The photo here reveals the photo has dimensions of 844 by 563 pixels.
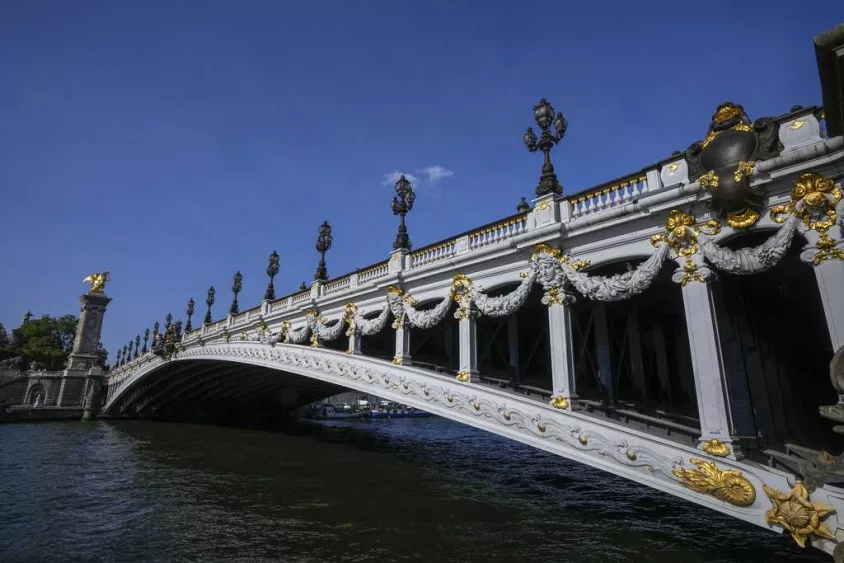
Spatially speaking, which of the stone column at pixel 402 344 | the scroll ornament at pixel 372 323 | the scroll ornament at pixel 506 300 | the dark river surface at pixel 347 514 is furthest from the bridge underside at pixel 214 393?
the scroll ornament at pixel 506 300

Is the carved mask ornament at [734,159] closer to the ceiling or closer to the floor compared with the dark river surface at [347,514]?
closer to the ceiling

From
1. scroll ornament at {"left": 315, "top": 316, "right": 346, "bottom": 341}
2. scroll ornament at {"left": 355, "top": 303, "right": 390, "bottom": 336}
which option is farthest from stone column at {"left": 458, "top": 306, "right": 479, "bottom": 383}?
scroll ornament at {"left": 315, "top": 316, "right": 346, "bottom": 341}

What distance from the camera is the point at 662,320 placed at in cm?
1559

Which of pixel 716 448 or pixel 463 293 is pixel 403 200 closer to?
pixel 463 293

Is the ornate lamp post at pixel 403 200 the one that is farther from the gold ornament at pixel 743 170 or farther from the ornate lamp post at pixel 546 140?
the gold ornament at pixel 743 170

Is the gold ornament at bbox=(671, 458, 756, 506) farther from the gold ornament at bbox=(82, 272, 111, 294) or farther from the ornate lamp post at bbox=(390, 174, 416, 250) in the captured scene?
the gold ornament at bbox=(82, 272, 111, 294)

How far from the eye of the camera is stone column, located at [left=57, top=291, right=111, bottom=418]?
4988 cm

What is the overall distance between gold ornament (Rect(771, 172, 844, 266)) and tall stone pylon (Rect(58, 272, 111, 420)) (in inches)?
2368

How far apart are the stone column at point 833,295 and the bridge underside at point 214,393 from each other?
31.1 metres

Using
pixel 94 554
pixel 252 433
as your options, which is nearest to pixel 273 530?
pixel 94 554

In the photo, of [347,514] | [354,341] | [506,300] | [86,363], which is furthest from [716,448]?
[86,363]

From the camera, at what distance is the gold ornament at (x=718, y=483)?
8109 mm

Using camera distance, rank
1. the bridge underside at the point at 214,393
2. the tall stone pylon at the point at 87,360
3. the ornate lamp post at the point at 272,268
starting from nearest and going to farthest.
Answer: the ornate lamp post at the point at 272,268 → the bridge underside at the point at 214,393 → the tall stone pylon at the point at 87,360

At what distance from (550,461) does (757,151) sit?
16.8 metres
